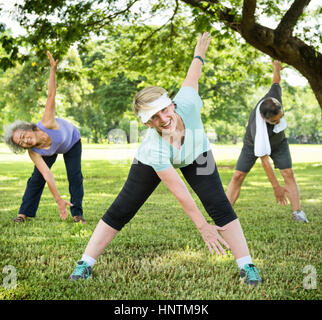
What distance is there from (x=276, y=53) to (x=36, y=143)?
449 centimetres

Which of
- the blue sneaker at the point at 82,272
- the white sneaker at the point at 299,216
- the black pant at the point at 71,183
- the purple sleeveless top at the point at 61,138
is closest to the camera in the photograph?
the blue sneaker at the point at 82,272

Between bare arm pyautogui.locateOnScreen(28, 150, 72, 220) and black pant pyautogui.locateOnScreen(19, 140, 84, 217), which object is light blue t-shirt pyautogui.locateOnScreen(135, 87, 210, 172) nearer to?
bare arm pyautogui.locateOnScreen(28, 150, 72, 220)

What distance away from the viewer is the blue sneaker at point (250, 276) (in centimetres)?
329

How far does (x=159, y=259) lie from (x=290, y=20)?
506 centimetres

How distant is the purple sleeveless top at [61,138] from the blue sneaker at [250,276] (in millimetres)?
3122

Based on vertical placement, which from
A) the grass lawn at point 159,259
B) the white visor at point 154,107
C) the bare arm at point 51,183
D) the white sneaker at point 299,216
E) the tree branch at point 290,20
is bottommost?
the white sneaker at point 299,216

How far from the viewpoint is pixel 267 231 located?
526 centimetres

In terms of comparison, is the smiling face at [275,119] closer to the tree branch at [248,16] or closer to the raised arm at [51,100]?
the tree branch at [248,16]

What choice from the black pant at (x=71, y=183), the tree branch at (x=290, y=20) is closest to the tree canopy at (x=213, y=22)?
the tree branch at (x=290, y=20)

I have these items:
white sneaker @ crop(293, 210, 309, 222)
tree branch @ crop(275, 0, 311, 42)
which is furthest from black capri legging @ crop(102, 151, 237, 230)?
tree branch @ crop(275, 0, 311, 42)

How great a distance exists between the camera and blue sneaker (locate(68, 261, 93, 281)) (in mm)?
3434

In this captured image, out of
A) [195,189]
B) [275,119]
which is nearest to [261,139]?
[275,119]

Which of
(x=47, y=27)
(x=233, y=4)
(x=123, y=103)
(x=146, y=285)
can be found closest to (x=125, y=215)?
(x=146, y=285)
